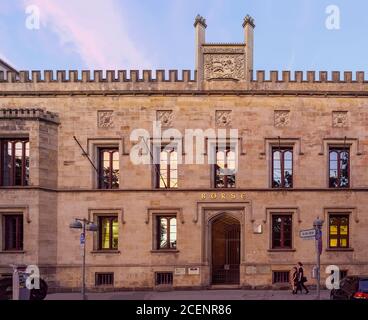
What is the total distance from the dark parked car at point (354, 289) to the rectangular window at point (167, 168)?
12948mm

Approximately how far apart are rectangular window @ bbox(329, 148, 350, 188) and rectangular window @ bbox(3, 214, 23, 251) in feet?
57.2

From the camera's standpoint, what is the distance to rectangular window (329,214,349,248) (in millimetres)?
30203

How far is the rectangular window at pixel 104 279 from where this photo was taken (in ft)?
98.1

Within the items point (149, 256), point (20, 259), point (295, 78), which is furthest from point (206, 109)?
point (20, 259)

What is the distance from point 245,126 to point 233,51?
435cm

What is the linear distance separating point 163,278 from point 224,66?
40.8ft

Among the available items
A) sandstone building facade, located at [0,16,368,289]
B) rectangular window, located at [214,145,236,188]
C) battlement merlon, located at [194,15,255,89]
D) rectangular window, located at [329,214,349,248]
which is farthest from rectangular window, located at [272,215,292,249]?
battlement merlon, located at [194,15,255,89]

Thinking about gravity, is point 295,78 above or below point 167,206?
above

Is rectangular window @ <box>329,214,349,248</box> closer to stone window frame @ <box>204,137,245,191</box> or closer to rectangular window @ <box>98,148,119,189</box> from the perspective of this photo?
stone window frame @ <box>204,137,245,191</box>

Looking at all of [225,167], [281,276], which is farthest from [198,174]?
[281,276]

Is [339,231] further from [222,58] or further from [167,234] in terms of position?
[222,58]

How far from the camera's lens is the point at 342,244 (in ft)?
99.2

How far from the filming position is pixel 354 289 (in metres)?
17.7
